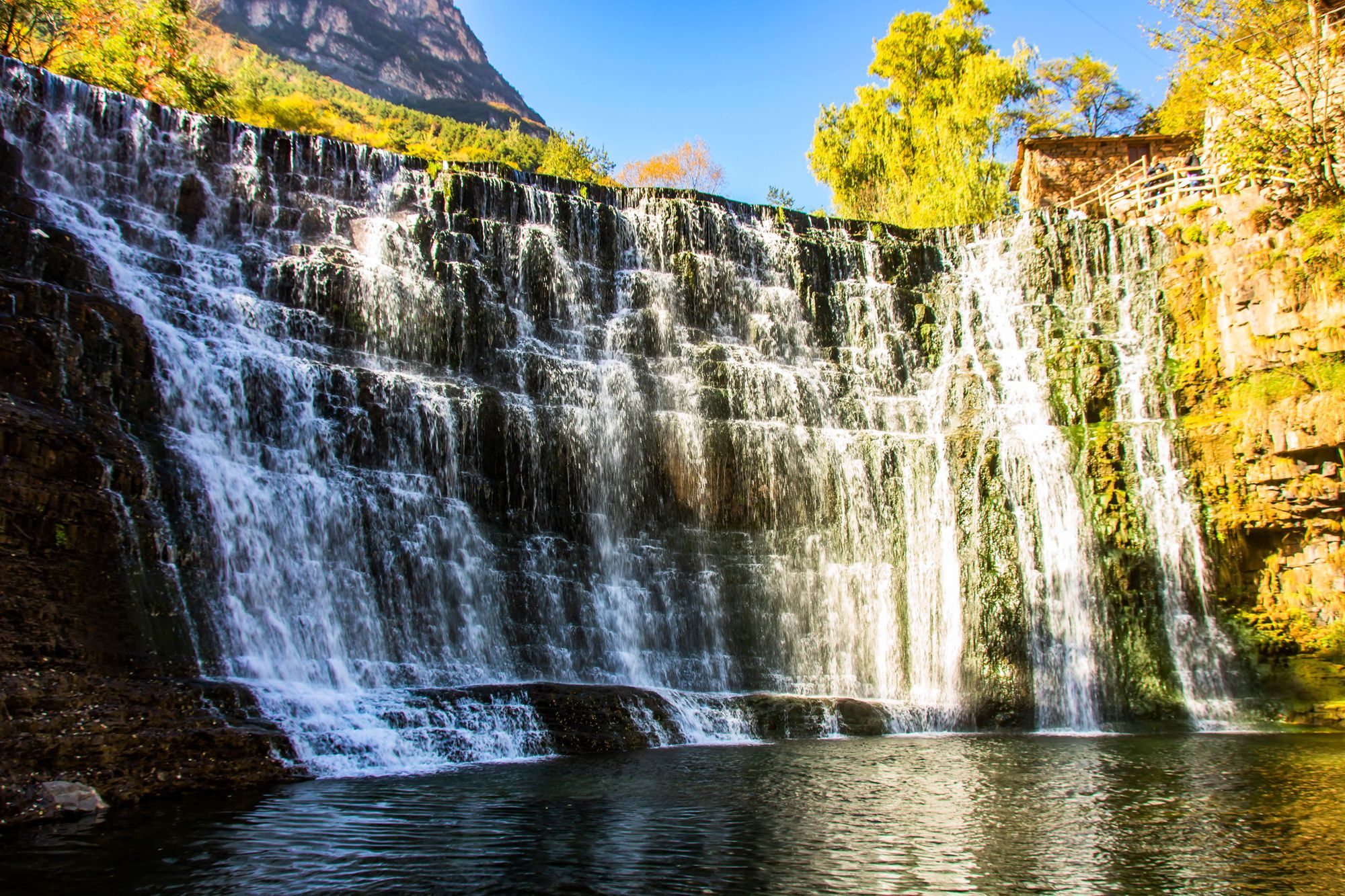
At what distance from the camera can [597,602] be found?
18984 mm

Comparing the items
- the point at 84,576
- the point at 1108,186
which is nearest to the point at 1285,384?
the point at 1108,186

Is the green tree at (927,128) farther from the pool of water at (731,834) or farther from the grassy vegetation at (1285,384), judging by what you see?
the pool of water at (731,834)

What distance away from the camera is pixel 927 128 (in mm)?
40438

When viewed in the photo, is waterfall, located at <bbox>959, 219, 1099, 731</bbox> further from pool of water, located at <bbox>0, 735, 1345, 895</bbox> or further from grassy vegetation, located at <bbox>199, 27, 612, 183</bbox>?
grassy vegetation, located at <bbox>199, 27, 612, 183</bbox>

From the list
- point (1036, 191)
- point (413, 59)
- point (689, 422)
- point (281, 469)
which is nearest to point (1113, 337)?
point (689, 422)

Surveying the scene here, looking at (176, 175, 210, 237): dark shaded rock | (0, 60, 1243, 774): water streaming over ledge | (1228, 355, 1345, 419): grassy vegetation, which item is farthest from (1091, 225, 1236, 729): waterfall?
(176, 175, 210, 237): dark shaded rock

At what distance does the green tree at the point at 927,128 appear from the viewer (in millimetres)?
37750

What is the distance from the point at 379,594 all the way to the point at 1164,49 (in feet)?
94.5

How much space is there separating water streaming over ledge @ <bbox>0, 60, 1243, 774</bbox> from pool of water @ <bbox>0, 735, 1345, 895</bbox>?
3.82 metres

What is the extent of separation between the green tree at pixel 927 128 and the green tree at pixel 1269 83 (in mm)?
9187

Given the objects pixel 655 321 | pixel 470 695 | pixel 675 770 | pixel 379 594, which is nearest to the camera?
pixel 675 770

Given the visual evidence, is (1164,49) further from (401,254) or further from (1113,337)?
(401,254)

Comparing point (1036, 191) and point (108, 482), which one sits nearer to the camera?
point (108, 482)

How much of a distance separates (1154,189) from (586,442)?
1971 centimetres
